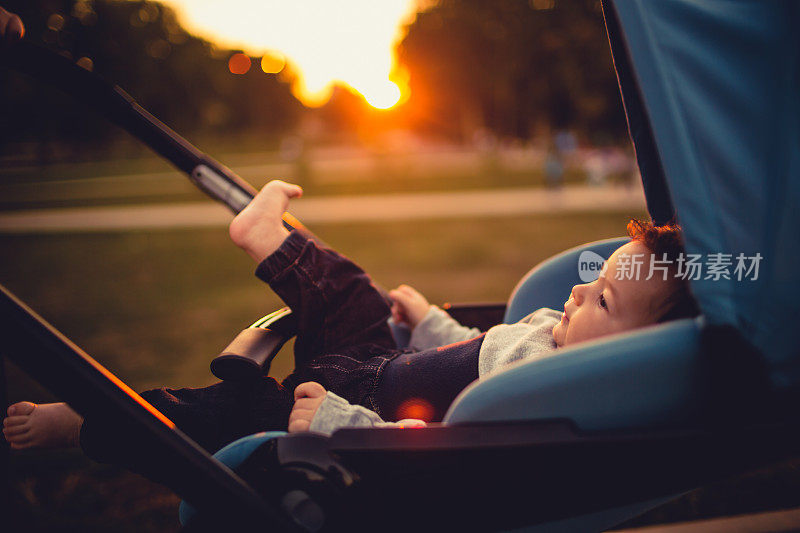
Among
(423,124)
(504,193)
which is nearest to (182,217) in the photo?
(504,193)

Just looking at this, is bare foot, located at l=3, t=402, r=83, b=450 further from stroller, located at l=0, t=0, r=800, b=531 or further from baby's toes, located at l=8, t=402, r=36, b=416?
stroller, located at l=0, t=0, r=800, b=531

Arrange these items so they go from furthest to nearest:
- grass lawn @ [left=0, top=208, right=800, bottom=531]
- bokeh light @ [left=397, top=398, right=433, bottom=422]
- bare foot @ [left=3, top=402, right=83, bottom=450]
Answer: grass lawn @ [left=0, top=208, right=800, bottom=531] → bokeh light @ [left=397, top=398, right=433, bottom=422] → bare foot @ [left=3, top=402, right=83, bottom=450]

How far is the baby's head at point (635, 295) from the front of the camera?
115 centimetres

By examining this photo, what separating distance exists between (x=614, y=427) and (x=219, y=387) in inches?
37.6

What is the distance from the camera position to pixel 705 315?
36.4 inches

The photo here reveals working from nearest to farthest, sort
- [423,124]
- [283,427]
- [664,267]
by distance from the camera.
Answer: [664,267], [283,427], [423,124]

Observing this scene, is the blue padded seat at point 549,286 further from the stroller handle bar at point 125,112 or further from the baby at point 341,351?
the stroller handle bar at point 125,112

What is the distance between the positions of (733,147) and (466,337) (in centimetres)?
104

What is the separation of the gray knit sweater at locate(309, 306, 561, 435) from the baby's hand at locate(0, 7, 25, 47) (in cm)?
105

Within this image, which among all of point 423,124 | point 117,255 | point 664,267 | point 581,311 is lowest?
point 117,255

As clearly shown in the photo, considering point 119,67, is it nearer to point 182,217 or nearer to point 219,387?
point 182,217

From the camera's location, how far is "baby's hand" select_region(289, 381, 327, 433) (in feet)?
3.87

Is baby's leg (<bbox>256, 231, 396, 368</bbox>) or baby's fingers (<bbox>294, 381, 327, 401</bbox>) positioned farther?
baby's leg (<bbox>256, 231, 396, 368</bbox>)

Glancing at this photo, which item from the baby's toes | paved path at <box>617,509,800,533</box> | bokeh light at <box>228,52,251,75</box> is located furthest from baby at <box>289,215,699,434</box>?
bokeh light at <box>228,52,251,75</box>
